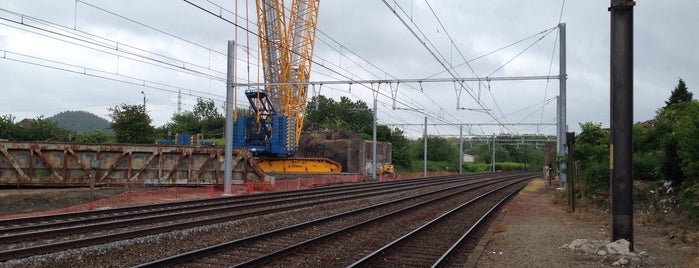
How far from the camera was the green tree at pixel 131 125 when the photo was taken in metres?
52.5

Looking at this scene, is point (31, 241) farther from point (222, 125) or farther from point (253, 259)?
point (222, 125)

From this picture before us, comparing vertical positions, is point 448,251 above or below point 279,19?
below

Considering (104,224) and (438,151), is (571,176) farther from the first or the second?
(438,151)

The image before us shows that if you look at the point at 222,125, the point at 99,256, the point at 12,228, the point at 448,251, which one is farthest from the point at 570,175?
the point at 222,125

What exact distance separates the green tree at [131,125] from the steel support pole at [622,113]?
4895 centimetres

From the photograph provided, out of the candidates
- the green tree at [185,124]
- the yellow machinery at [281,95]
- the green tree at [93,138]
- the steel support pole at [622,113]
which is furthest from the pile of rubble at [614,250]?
the green tree at [185,124]

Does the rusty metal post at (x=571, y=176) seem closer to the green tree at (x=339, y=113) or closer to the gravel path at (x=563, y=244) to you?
the gravel path at (x=563, y=244)

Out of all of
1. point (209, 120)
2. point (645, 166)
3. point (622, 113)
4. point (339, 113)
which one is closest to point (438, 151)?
point (339, 113)

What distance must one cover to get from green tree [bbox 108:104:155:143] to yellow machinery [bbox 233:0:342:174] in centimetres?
1543

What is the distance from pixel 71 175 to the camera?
29.4m

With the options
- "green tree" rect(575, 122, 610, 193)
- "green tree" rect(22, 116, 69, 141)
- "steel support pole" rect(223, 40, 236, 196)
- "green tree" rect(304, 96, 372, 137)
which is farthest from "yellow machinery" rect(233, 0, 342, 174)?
"green tree" rect(304, 96, 372, 137)

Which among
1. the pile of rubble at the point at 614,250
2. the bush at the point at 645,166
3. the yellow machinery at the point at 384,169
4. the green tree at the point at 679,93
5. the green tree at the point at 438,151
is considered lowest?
the pile of rubble at the point at 614,250

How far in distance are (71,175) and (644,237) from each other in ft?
88.7

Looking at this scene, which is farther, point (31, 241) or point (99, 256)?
point (31, 241)
